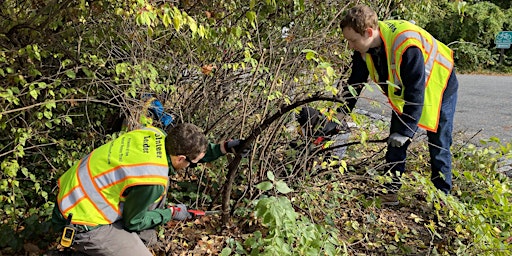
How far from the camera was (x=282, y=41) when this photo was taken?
3791 mm

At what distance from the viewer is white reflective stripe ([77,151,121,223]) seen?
7.75 feet

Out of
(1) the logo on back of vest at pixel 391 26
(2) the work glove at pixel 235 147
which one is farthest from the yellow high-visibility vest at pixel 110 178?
(1) the logo on back of vest at pixel 391 26

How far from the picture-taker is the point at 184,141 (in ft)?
7.82

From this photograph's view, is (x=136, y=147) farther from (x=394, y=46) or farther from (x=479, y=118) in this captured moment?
(x=479, y=118)

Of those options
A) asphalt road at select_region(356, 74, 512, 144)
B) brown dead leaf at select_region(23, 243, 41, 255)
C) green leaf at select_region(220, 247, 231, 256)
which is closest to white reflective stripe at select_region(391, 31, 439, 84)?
asphalt road at select_region(356, 74, 512, 144)

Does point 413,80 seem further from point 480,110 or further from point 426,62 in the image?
point 480,110

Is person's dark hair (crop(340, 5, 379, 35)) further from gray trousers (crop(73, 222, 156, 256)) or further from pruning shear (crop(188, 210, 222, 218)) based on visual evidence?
gray trousers (crop(73, 222, 156, 256))

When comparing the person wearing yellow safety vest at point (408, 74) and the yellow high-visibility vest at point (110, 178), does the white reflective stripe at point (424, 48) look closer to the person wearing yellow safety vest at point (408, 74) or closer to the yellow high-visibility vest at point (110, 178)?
the person wearing yellow safety vest at point (408, 74)

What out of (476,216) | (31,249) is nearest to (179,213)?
(31,249)

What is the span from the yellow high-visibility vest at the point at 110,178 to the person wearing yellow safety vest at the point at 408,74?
54.5 inches

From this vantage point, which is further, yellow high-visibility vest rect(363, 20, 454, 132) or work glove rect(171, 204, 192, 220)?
yellow high-visibility vest rect(363, 20, 454, 132)

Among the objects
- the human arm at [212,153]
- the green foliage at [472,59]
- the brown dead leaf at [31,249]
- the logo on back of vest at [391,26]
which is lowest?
the green foliage at [472,59]

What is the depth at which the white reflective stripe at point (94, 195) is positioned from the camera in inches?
93.0

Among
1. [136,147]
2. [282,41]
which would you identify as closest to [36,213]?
[136,147]
